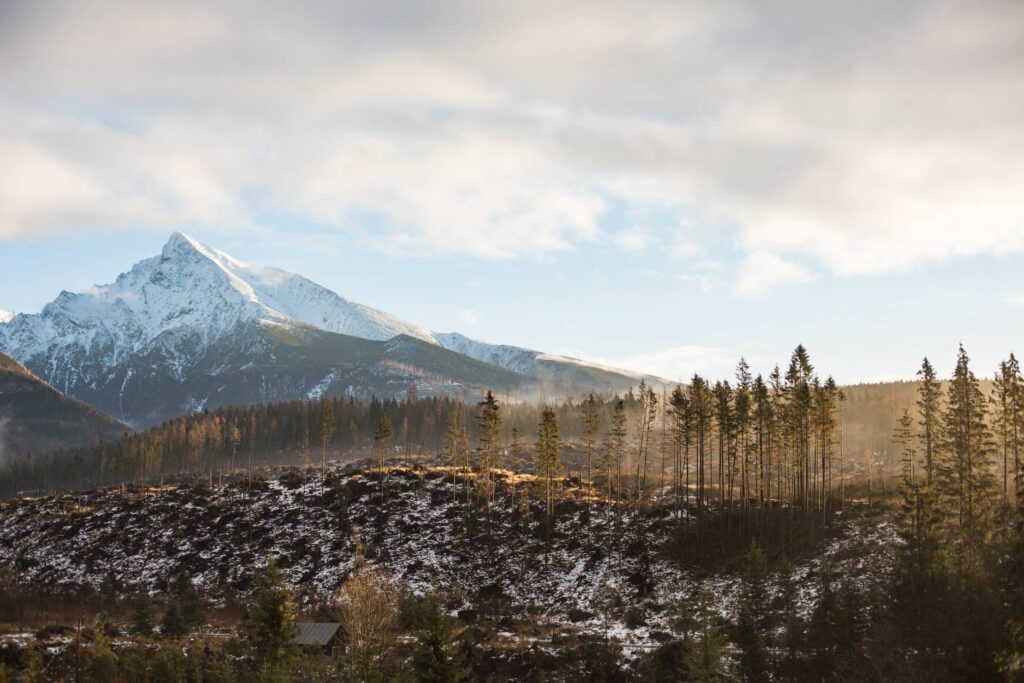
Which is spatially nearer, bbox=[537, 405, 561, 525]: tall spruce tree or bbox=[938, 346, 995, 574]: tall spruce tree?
bbox=[938, 346, 995, 574]: tall spruce tree

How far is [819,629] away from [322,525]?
224 ft

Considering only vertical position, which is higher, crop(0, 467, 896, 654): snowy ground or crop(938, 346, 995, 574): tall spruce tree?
crop(938, 346, 995, 574): tall spruce tree

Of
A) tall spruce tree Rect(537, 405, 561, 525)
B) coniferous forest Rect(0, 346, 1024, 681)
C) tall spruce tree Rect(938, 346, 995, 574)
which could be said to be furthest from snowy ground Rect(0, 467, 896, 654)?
tall spruce tree Rect(938, 346, 995, 574)

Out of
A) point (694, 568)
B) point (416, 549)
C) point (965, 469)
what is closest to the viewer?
point (965, 469)

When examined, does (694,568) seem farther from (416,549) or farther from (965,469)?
(416,549)

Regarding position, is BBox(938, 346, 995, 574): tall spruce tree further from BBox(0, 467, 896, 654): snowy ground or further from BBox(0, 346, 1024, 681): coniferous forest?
BBox(0, 467, 896, 654): snowy ground

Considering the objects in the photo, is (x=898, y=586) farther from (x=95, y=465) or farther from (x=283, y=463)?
(x=95, y=465)

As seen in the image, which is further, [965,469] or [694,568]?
[694,568]

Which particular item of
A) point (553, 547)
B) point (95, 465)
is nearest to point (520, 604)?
point (553, 547)

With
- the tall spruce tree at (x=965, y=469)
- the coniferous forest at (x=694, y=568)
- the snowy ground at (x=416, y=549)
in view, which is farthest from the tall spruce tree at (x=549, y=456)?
the tall spruce tree at (x=965, y=469)

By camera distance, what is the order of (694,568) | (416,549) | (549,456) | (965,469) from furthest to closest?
(549,456)
(416,549)
(694,568)
(965,469)

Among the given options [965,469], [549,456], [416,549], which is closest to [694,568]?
[549,456]

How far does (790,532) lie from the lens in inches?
2982

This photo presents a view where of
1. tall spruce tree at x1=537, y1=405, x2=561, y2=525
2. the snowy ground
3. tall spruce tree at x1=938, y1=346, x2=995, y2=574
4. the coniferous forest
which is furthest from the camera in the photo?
tall spruce tree at x1=537, y1=405, x2=561, y2=525
